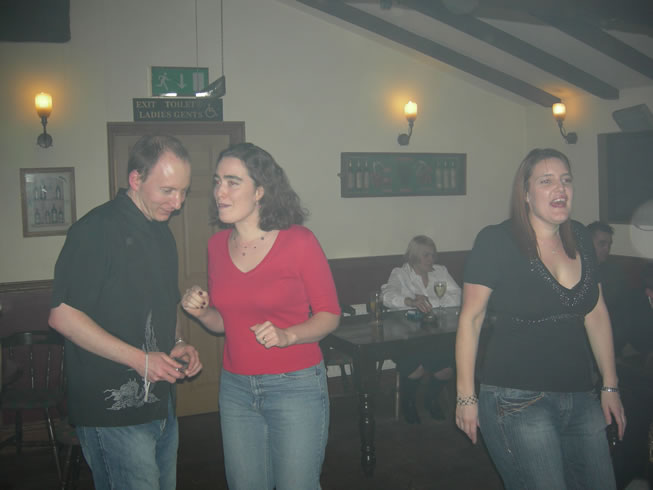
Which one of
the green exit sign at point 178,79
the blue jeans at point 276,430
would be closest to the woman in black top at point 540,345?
the blue jeans at point 276,430

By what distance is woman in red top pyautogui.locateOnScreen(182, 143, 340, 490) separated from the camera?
2.05m

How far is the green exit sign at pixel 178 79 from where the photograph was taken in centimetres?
509

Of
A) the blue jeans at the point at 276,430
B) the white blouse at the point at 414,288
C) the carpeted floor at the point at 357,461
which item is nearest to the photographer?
the blue jeans at the point at 276,430

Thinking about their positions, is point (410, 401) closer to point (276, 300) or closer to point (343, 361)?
point (343, 361)

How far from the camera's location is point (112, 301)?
1870 mm

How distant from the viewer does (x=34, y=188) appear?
486cm

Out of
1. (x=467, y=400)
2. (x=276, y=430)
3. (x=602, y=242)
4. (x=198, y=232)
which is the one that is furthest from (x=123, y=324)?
(x=602, y=242)

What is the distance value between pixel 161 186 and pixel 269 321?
0.60 meters

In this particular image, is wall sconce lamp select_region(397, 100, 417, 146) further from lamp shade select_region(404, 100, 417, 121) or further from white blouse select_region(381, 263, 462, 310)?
white blouse select_region(381, 263, 462, 310)

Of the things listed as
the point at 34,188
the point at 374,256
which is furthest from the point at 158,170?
the point at 374,256

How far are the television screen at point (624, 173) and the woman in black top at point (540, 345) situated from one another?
3.81m

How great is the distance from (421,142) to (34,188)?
3765mm

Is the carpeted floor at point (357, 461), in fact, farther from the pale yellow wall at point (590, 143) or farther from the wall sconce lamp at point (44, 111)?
the pale yellow wall at point (590, 143)

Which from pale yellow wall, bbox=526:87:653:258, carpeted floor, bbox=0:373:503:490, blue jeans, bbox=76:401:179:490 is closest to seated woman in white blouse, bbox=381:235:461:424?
carpeted floor, bbox=0:373:503:490
